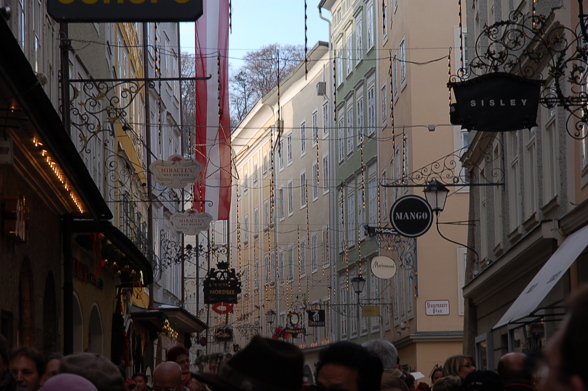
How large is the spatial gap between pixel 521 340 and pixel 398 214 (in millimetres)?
4250

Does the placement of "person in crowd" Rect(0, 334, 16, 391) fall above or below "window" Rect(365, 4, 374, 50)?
below

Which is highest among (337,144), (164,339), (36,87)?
(337,144)

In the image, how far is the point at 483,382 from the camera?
7414 millimetres

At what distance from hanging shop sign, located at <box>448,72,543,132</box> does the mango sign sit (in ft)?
15.9

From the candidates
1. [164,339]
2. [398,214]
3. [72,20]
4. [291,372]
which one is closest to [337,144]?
[164,339]

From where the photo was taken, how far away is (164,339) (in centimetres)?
4169

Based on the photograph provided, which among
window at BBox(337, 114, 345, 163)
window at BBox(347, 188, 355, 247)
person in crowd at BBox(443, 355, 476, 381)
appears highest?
window at BBox(337, 114, 345, 163)

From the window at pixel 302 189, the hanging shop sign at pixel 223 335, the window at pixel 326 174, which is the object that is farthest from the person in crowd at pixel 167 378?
the window at pixel 302 189

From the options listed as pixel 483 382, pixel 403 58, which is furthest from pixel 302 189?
pixel 483 382

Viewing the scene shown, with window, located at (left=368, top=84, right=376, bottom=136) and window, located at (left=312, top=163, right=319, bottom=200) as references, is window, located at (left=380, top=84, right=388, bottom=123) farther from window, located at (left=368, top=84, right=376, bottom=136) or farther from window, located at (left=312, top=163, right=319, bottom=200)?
→ window, located at (left=312, top=163, right=319, bottom=200)

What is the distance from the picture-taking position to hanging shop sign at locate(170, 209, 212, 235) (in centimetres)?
2534

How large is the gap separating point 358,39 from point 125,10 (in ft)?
122

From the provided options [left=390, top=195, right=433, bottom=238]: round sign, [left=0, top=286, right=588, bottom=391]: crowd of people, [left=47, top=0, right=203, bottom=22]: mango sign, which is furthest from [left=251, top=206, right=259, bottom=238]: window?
[left=0, top=286, right=588, bottom=391]: crowd of people

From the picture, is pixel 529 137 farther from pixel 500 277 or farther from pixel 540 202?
pixel 500 277
